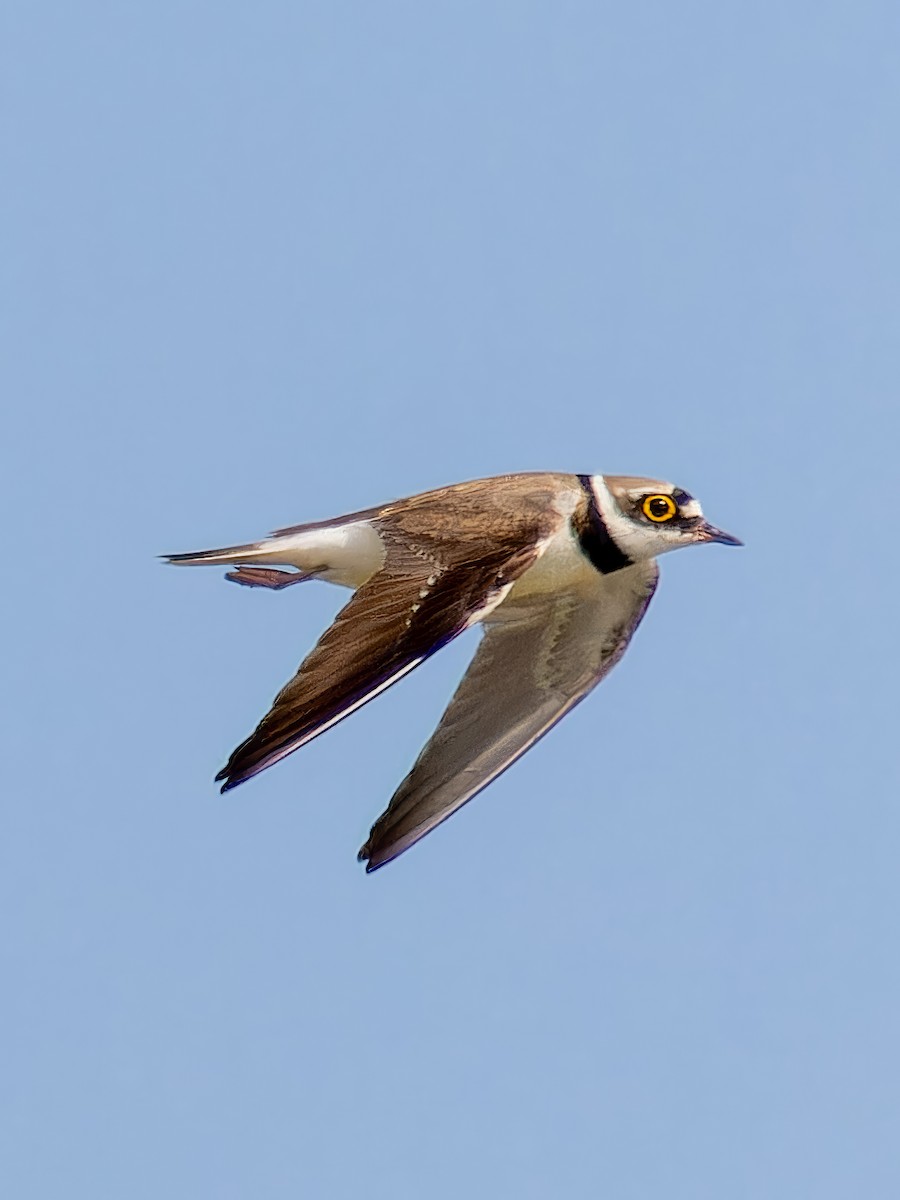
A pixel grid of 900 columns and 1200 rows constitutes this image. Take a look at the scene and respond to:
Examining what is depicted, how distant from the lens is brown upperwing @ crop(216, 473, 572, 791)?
970cm

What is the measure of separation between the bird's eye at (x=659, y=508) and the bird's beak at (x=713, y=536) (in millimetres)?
185

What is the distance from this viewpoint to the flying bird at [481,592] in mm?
10305

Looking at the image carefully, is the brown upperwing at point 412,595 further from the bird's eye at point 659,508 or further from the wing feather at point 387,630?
the bird's eye at point 659,508

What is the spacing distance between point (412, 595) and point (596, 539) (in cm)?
179

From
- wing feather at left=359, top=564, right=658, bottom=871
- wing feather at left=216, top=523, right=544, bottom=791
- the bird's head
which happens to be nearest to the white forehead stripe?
the bird's head

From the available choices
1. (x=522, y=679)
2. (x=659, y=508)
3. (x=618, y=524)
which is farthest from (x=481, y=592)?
(x=522, y=679)

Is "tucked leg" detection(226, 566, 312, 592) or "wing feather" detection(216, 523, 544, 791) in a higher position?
"tucked leg" detection(226, 566, 312, 592)

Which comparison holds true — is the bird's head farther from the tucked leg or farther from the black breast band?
the tucked leg

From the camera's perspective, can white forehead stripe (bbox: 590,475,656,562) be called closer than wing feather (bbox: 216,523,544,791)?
No

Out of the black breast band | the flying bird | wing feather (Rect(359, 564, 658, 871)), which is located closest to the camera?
the flying bird

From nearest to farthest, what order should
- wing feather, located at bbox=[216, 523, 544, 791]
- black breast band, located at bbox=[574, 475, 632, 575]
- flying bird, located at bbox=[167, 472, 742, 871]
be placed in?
wing feather, located at bbox=[216, 523, 544, 791] < flying bird, located at bbox=[167, 472, 742, 871] < black breast band, located at bbox=[574, 475, 632, 575]

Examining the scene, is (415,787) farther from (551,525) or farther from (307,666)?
(307,666)

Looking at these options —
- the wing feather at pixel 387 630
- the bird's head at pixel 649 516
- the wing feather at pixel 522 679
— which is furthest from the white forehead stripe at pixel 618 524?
the wing feather at pixel 387 630

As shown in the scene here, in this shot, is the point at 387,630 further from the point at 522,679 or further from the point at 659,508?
the point at 522,679
